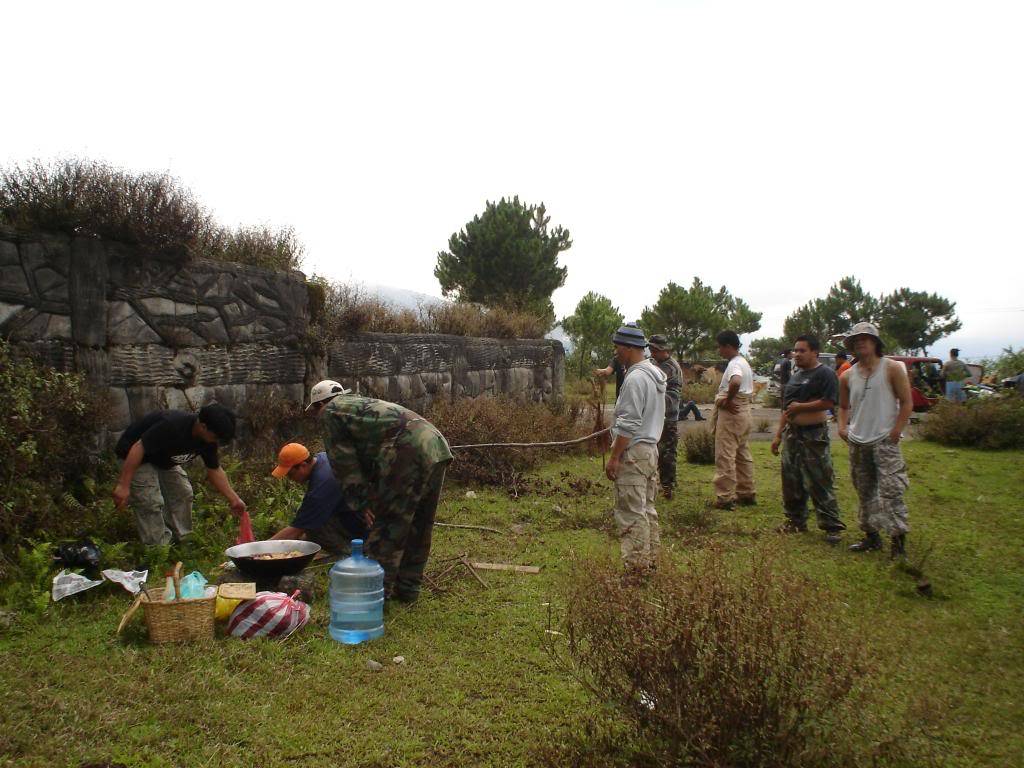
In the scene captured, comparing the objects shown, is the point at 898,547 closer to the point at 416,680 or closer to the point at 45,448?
the point at 416,680

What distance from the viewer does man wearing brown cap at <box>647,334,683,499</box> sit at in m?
8.50

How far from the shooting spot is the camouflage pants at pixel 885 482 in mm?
5672

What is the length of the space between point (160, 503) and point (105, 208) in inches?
122

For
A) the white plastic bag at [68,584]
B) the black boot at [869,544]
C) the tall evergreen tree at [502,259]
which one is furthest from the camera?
the tall evergreen tree at [502,259]

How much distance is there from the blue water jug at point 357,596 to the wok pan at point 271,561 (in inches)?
22.7

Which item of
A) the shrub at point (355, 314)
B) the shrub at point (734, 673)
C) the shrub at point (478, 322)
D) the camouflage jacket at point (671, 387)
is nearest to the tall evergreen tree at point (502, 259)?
the shrub at point (478, 322)

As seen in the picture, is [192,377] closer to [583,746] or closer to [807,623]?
[583,746]

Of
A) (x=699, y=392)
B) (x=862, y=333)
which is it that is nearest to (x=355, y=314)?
(x=862, y=333)

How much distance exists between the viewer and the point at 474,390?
1303 centimetres

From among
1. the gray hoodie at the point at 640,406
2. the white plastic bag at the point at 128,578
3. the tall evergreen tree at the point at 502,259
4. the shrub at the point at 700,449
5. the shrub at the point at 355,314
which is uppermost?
the tall evergreen tree at the point at 502,259

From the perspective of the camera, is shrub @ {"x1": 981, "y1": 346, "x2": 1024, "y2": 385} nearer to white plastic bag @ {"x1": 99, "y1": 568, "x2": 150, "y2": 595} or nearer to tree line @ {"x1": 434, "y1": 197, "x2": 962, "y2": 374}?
tree line @ {"x1": 434, "y1": 197, "x2": 962, "y2": 374}

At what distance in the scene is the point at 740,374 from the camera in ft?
26.0

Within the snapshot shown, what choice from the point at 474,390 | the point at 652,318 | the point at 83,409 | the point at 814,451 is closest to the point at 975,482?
the point at 814,451

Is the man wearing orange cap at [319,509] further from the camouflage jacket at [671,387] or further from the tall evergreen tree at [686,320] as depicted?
the tall evergreen tree at [686,320]
